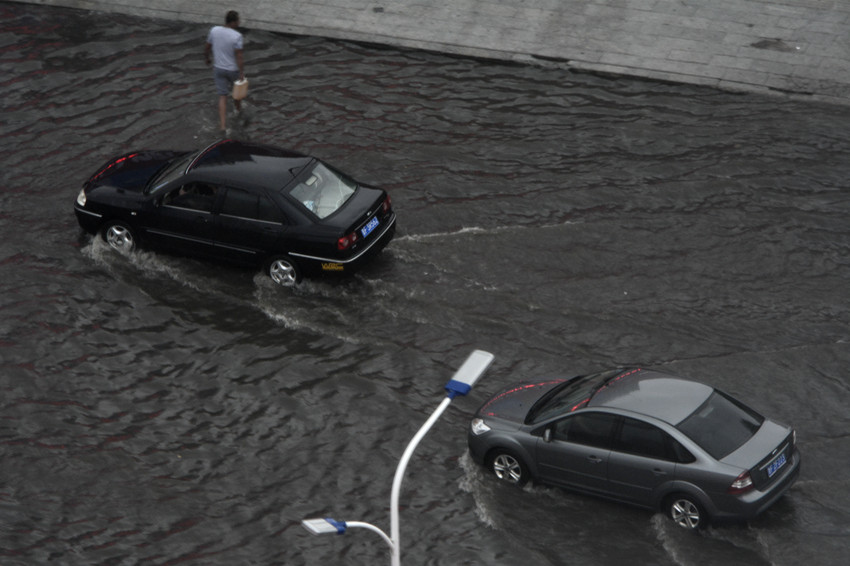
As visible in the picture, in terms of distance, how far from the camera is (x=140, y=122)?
59.9 ft

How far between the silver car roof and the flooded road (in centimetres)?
116

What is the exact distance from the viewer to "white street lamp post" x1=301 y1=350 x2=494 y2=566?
7.14 m

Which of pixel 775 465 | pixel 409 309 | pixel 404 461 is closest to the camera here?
pixel 404 461

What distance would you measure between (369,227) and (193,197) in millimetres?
2554

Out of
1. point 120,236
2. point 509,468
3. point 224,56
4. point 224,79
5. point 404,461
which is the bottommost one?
point 509,468

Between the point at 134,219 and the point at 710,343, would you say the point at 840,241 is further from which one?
the point at 134,219

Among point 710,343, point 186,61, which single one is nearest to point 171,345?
point 710,343

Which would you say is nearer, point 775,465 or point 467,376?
point 467,376

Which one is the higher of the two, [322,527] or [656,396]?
[322,527]

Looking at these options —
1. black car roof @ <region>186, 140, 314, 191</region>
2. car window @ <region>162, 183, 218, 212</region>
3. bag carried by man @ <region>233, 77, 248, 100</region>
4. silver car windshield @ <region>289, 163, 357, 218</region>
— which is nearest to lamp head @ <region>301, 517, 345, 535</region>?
silver car windshield @ <region>289, 163, 357, 218</region>

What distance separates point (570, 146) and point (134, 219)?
7.44m

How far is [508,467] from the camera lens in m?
10.9

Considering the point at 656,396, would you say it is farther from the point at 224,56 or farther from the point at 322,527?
the point at 224,56

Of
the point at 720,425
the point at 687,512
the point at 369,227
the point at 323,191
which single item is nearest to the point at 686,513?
the point at 687,512
